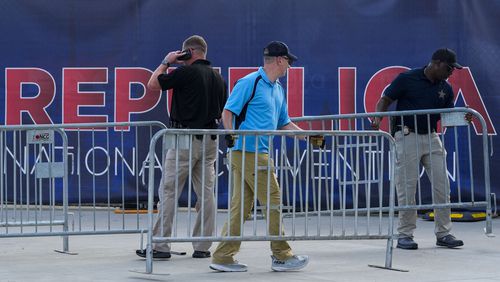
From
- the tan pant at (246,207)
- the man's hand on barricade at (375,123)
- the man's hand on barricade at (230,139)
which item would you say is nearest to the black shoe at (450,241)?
the man's hand on barricade at (375,123)

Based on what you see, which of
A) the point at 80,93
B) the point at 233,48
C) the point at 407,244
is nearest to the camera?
the point at 407,244

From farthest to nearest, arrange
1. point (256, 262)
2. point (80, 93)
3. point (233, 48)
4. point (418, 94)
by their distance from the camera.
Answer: point (80, 93)
point (233, 48)
point (418, 94)
point (256, 262)

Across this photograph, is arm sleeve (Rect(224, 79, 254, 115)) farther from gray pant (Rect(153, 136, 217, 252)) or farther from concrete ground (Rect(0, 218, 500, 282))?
concrete ground (Rect(0, 218, 500, 282))

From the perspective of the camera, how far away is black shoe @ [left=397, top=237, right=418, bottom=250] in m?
10.7

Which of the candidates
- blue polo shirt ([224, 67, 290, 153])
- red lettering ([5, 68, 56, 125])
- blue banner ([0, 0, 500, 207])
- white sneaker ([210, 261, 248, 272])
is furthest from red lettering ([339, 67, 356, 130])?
white sneaker ([210, 261, 248, 272])

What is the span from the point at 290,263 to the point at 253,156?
0.88 metres

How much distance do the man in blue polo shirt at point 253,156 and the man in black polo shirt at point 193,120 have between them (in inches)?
28.8

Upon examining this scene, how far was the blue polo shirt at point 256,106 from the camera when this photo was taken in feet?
29.8

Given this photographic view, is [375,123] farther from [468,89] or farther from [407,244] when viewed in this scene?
[468,89]

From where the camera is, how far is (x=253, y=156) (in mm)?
9070

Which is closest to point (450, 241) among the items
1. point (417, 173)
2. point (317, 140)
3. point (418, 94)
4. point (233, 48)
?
point (417, 173)

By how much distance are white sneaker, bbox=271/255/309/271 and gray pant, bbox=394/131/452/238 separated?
1.98m

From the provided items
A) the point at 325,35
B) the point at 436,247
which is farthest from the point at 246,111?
the point at 325,35

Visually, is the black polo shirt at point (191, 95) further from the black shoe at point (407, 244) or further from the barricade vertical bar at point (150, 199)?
the black shoe at point (407, 244)
